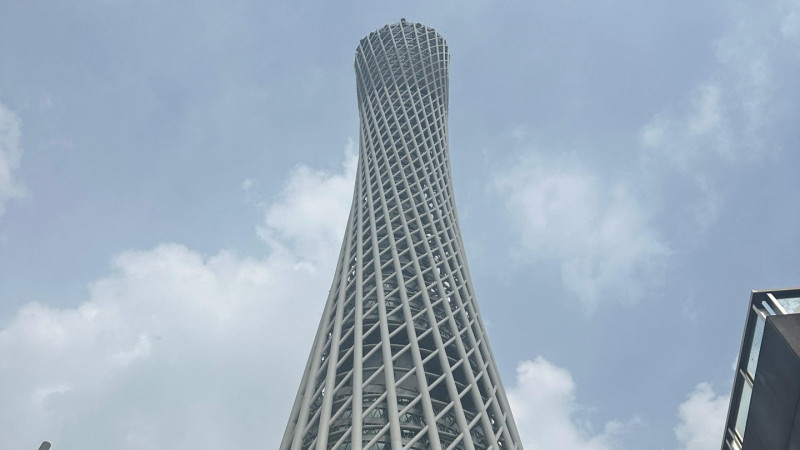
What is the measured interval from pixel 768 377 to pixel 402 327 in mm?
17598

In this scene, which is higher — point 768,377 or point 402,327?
point 402,327

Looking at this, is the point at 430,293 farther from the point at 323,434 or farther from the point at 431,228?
the point at 323,434

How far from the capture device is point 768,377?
44.5 feet

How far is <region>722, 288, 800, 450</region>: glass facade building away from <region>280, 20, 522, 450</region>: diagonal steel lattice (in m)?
11.3

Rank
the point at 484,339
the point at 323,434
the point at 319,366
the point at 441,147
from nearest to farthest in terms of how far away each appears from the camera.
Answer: the point at 323,434
the point at 319,366
the point at 484,339
the point at 441,147

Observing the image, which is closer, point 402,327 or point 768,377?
point 768,377

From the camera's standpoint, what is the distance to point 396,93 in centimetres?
4894

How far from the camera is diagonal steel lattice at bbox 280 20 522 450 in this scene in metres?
25.2

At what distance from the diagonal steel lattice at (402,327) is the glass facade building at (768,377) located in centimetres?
1126

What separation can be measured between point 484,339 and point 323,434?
412 inches

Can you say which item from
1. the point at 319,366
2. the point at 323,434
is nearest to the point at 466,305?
the point at 319,366

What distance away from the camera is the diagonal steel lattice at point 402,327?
2516 centimetres

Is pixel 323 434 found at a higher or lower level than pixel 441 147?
lower

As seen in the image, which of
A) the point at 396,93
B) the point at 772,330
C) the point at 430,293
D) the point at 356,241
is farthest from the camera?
the point at 396,93
